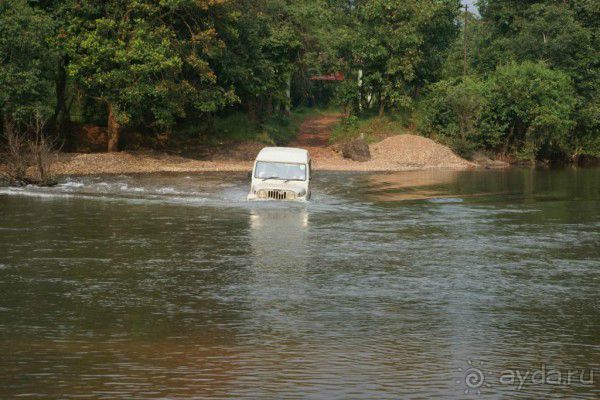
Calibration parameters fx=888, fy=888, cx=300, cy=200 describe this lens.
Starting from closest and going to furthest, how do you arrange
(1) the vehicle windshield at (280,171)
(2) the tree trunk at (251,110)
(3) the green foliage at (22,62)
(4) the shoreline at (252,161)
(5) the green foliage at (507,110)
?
(1) the vehicle windshield at (280,171) < (3) the green foliage at (22,62) < (4) the shoreline at (252,161) < (5) the green foliage at (507,110) < (2) the tree trunk at (251,110)

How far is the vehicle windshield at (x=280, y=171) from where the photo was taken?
28.9 metres

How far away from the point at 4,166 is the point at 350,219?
63.9 feet

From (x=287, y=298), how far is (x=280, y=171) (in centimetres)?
1413

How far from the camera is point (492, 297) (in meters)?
15.4

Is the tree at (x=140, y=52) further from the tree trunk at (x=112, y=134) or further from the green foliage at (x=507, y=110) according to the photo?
the green foliage at (x=507, y=110)

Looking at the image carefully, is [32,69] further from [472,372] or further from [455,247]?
[472,372]

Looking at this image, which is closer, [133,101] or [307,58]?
[133,101]

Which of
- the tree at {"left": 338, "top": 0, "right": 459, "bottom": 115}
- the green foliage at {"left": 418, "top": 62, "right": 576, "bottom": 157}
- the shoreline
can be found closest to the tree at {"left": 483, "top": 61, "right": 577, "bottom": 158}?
the green foliage at {"left": 418, "top": 62, "right": 576, "bottom": 157}

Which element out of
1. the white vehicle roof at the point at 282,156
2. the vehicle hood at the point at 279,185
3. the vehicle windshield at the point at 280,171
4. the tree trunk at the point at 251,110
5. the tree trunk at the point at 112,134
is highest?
the tree trunk at the point at 251,110

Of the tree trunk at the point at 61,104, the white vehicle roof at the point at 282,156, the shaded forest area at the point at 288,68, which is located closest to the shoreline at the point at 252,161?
the shaded forest area at the point at 288,68

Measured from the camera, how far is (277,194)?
29.0 m

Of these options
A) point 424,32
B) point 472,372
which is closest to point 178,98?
point 424,32

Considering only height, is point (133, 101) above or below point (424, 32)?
below

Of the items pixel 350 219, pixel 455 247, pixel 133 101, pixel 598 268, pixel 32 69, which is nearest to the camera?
pixel 598 268
